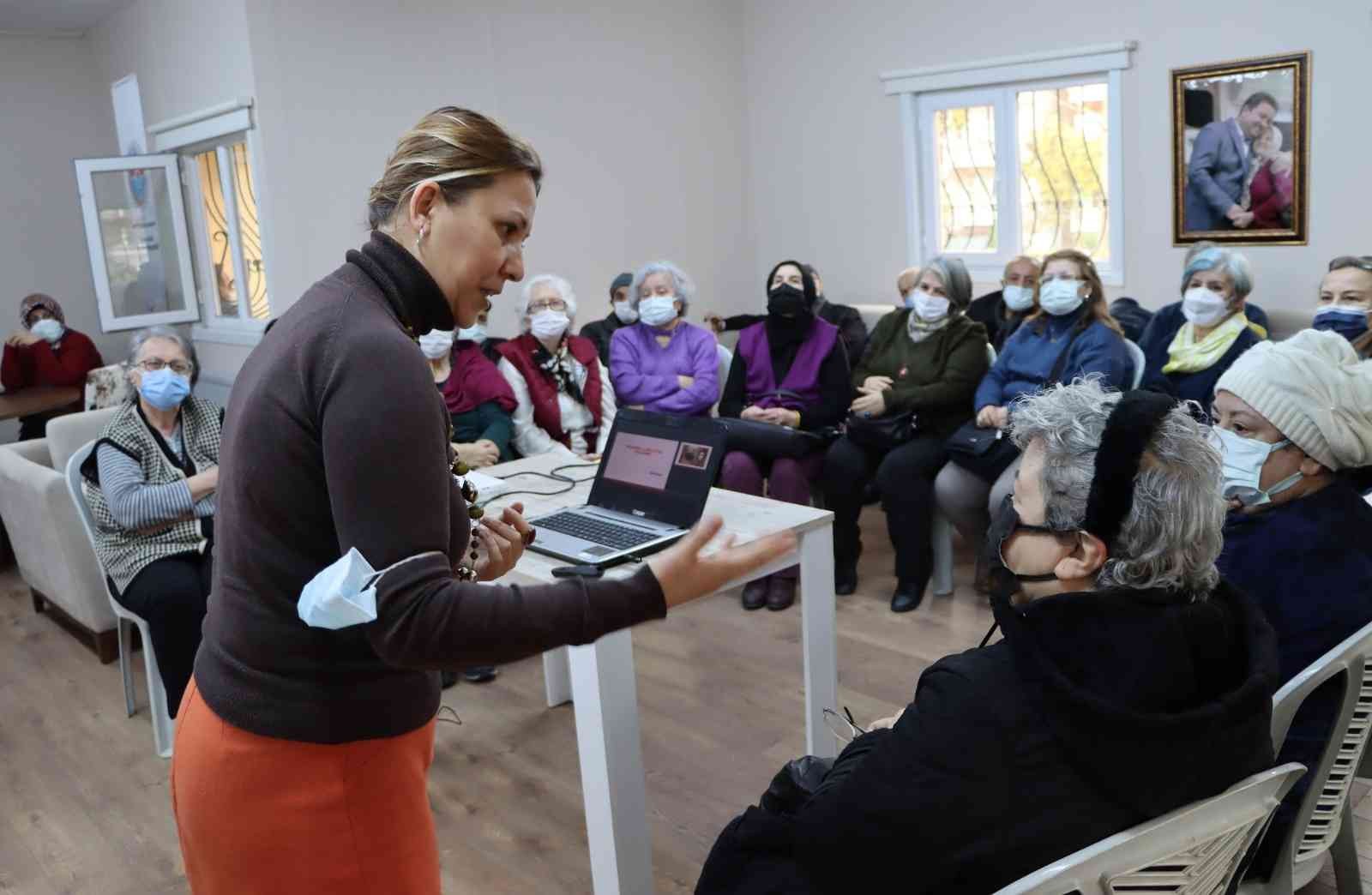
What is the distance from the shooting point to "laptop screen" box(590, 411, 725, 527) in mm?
2428

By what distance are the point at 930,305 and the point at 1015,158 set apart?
6.23ft

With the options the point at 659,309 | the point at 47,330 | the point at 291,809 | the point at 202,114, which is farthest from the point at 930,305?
the point at 47,330

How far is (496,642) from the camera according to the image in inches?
40.5

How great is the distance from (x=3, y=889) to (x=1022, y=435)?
244cm

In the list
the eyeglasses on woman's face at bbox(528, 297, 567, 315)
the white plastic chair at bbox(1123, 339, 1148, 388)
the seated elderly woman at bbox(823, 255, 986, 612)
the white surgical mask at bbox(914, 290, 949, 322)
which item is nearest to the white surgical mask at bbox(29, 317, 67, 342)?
the eyeglasses on woman's face at bbox(528, 297, 567, 315)

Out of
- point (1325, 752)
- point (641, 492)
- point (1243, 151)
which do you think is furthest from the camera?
point (1243, 151)

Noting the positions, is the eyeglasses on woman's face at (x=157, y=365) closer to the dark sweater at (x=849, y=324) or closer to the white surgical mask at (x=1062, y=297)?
the white surgical mask at (x=1062, y=297)

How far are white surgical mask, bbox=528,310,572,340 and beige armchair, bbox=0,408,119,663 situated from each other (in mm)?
1496

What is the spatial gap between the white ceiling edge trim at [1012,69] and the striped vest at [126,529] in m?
4.27

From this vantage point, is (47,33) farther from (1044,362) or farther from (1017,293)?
(1044,362)

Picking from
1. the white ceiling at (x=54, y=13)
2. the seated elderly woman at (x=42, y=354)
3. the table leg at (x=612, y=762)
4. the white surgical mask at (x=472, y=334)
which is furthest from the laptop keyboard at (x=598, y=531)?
the white ceiling at (x=54, y=13)

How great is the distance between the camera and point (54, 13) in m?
6.00

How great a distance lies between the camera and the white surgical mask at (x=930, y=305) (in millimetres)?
4387

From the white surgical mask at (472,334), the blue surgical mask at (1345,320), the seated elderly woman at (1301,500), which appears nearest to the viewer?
the seated elderly woman at (1301,500)
